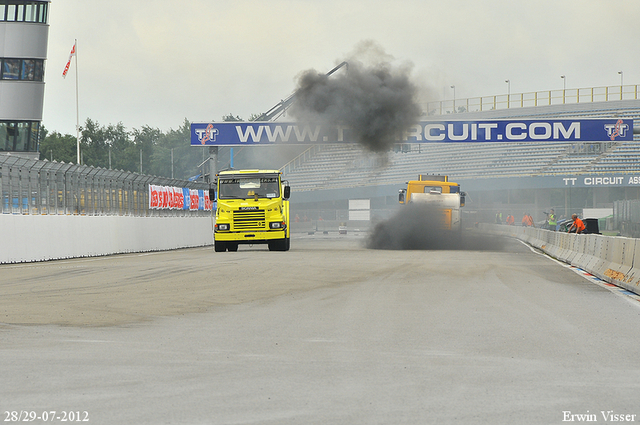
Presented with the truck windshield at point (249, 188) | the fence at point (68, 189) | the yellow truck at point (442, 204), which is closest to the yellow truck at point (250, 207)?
the truck windshield at point (249, 188)

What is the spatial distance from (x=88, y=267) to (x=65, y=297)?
276 inches

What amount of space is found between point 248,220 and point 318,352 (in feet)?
63.9

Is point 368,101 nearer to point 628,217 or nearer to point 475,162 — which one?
point 628,217

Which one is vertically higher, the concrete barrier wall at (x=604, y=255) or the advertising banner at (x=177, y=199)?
the advertising banner at (x=177, y=199)

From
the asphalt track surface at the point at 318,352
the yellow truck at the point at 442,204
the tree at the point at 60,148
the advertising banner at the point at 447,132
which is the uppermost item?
the tree at the point at 60,148

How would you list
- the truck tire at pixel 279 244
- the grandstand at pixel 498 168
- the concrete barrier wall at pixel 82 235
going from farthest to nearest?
the grandstand at pixel 498 168 → the truck tire at pixel 279 244 → the concrete barrier wall at pixel 82 235

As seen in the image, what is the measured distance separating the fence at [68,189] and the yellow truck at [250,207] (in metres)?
3.81

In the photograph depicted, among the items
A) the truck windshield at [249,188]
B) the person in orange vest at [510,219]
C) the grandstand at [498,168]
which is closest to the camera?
the truck windshield at [249,188]

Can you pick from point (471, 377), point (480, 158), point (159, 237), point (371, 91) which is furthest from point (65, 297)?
point (480, 158)

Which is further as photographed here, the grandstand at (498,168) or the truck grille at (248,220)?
the grandstand at (498,168)

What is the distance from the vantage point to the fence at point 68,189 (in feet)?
69.4

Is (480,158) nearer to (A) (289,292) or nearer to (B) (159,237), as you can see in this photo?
(B) (159,237)

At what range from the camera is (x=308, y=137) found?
40.1 m

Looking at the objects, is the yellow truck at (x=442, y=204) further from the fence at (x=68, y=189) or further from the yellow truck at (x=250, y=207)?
the fence at (x=68, y=189)
